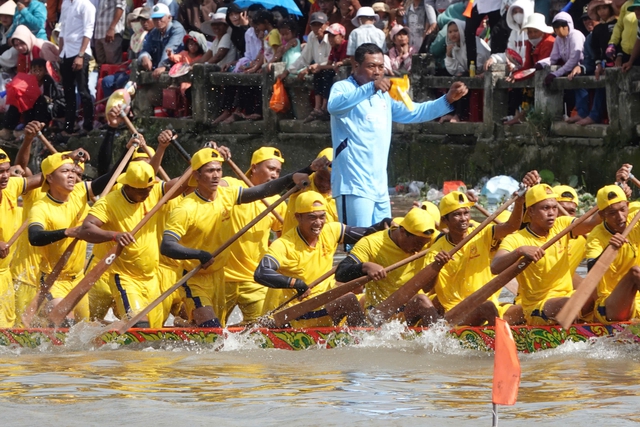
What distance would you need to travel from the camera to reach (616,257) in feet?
31.0

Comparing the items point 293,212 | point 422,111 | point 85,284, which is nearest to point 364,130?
point 422,111

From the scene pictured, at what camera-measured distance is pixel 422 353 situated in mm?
9375

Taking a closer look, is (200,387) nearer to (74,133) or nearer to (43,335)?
(43,335)

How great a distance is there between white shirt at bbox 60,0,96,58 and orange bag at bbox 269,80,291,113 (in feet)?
8.71

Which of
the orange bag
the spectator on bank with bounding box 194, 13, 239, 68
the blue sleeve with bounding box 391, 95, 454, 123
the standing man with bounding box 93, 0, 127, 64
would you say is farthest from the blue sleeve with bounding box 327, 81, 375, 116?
the standing man with bounding box 93, 0, 127, 64

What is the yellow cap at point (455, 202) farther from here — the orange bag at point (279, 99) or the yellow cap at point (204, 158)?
the orange bag at point (279, 99)

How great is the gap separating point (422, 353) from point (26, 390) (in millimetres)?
2656

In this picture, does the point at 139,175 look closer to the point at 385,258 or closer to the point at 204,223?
the point at 204,223

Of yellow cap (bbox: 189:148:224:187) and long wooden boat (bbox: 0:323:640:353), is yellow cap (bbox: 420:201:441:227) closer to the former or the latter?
long wooden boat (bbox: 0:323:640:353)

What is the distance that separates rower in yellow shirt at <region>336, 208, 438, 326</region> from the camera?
9.55 metres

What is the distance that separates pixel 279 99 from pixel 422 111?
20.0 ft

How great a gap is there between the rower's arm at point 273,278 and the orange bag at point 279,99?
24.3 feet

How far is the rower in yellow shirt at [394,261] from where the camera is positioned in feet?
31.3

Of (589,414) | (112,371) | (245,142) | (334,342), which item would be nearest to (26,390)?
(112,371)
